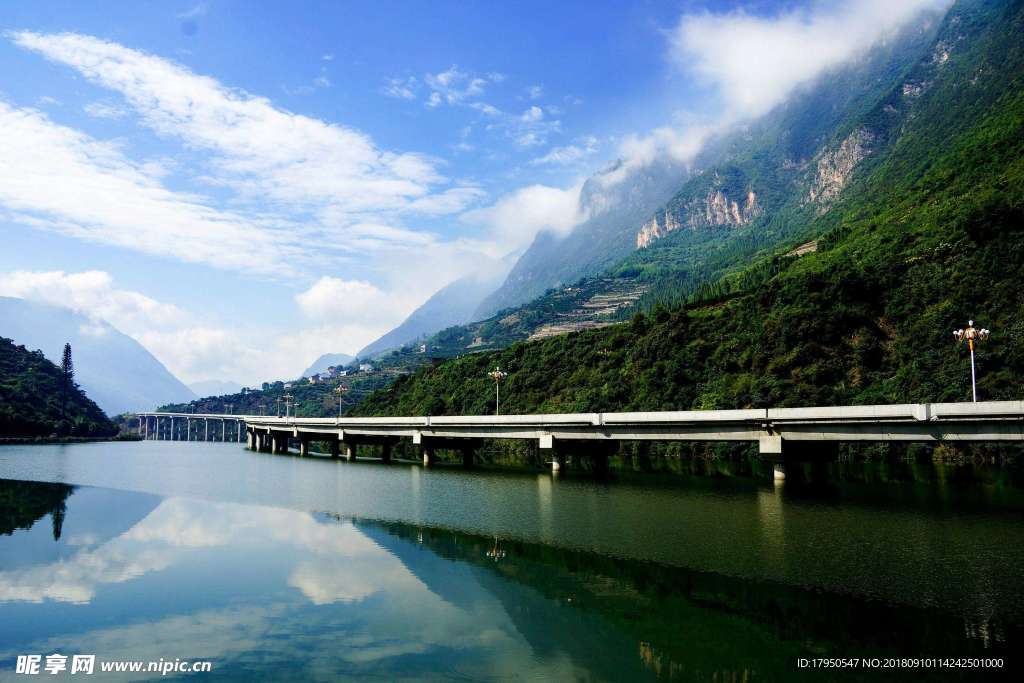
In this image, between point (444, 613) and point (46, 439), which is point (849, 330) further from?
point (46, 439)

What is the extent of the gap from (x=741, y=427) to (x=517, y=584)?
41.2 meters

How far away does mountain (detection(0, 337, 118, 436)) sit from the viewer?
149 m

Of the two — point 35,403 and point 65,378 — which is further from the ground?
point 65,378

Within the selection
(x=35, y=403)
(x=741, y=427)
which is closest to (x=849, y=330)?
(x=741, y=427)

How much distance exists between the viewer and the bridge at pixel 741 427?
47.0 metres

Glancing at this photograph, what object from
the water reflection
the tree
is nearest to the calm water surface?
the water reflection

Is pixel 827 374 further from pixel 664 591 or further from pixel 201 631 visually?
pixel 201 631

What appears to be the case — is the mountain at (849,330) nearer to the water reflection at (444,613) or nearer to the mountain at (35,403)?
the water reflection at (444,613)

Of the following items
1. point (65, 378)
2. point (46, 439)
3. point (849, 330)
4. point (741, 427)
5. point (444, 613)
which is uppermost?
point (65, 378)

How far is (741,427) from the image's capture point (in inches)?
2349

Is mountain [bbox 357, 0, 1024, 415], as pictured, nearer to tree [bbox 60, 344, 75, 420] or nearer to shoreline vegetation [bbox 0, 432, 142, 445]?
shoreline vegetation [bbox 0, 432, 142, 445]

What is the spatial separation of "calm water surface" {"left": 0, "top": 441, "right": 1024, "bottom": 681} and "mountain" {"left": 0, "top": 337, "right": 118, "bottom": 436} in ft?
418

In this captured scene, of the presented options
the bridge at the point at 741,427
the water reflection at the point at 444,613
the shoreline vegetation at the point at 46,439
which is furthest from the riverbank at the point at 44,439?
the water reflection at the point at 444,613

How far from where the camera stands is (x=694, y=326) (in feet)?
420
